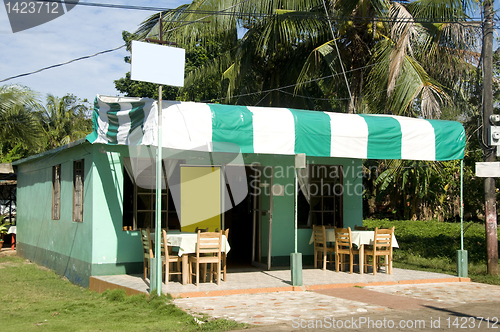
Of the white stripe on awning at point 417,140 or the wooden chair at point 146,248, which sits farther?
the white stripe on awning at point 417,140

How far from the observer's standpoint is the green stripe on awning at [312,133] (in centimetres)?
859

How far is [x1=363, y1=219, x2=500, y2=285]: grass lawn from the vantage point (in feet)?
36.3

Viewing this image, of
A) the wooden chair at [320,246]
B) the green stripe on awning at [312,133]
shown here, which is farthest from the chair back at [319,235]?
the green stripe on awning at [312,133]

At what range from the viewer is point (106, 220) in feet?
30.3

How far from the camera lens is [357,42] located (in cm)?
1341

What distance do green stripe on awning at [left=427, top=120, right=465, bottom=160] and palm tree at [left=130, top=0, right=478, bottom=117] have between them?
0.96m

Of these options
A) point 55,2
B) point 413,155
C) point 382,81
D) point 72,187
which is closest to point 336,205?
point 413,155

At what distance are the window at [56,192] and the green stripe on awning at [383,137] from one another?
7.25 meters

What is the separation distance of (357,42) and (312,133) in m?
5.84

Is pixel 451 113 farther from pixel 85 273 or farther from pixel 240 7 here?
pixel 85 273

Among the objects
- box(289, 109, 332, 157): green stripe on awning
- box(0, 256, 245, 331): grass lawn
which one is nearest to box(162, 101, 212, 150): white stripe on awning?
box(289, 109, 332, 157): green stripe on awning

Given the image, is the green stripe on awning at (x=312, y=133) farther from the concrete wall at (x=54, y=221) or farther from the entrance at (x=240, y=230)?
the concrete wall at (x=54, y=221)

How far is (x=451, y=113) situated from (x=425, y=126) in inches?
227
